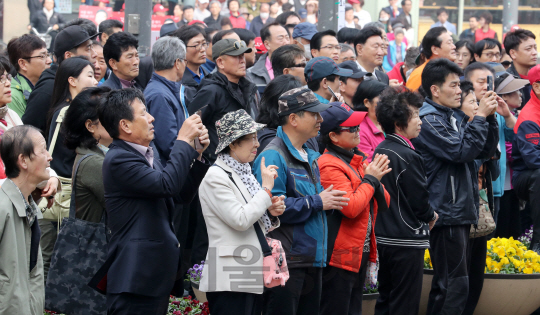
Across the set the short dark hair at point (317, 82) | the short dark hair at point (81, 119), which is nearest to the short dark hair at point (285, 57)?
the short dark hair at point (317, 82)

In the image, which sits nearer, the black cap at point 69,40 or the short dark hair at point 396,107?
the short dark hair at point 396,107

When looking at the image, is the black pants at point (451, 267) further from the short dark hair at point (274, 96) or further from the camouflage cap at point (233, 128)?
the camouflage cap at point (233, 128)

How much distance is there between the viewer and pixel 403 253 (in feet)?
16.9

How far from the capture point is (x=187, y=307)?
5781 millimetres

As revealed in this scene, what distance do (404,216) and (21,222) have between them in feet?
9.27

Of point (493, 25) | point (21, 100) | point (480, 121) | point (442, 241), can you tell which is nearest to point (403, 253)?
point (442, 241)

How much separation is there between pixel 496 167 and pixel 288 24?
4957 mm

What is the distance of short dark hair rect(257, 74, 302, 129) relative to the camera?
5047mm

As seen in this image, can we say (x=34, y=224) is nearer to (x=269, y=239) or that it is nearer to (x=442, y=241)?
(x=269, y=239)

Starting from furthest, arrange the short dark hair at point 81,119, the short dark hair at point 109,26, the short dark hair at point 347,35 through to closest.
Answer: the short dark hair at point 347,35
the short dark hair at point 109,26
the short dark hair at point 81,119

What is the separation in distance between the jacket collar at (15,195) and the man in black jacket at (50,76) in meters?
2.21

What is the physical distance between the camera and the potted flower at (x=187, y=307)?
5.68m

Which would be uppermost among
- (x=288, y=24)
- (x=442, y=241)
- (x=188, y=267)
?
(x=288, y=24)

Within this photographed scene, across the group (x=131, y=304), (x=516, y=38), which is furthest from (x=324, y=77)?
(x=516, y=38)
